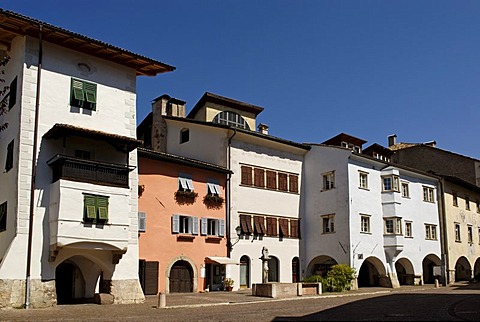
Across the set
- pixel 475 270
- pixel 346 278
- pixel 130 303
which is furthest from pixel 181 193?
pixel 475 270

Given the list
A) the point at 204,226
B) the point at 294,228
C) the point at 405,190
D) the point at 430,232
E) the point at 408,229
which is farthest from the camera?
the point at 430,232

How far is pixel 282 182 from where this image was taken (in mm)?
39250

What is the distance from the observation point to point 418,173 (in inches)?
1724

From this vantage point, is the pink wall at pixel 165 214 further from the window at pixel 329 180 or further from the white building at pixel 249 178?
the window at pixel 329 180

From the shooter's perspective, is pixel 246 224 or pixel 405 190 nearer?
pixel 246 224

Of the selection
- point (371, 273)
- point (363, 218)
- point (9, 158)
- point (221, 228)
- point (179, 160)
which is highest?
point (179, 160)

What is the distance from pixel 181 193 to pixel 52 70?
10873 millimetres

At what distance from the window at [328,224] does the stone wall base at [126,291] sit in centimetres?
1698

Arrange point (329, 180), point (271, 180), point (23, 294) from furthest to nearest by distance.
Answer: point (329, 180) < point (271, 180) < point (23, 294)

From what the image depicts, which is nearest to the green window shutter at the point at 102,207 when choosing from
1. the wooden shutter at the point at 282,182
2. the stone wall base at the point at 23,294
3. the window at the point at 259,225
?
the stone wall base at the point at 23,294

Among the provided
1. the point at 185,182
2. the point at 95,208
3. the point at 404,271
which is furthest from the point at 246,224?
the point at 404,271

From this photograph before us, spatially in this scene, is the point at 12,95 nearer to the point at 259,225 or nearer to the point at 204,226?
the point at 204,226

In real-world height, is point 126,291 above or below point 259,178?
below

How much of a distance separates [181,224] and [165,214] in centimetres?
141
